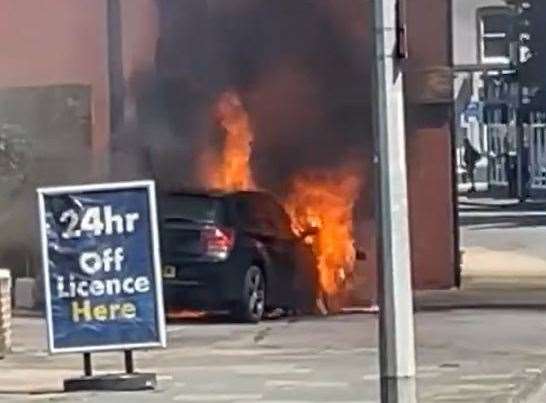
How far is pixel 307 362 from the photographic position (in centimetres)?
1603

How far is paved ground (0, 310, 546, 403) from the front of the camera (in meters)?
13.9

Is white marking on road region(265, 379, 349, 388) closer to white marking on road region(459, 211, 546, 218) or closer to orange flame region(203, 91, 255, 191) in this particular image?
orange flame region(203, 91, 255, 191)

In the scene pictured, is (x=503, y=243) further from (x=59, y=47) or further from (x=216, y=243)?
(x=216, y=243)

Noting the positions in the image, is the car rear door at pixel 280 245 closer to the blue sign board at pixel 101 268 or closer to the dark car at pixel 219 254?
the dark car at pixel 219 254

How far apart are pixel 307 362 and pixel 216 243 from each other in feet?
13.5

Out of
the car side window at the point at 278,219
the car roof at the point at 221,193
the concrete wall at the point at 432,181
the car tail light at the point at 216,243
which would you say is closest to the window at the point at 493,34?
the concrete wall at the point at 432,181

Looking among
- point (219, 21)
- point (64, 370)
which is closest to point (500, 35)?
point (219, 21)

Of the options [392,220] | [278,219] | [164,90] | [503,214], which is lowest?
[503,214]

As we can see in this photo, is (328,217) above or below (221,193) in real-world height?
below

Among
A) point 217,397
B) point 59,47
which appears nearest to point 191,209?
point 59,47

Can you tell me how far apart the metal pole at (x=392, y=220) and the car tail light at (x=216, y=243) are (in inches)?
341

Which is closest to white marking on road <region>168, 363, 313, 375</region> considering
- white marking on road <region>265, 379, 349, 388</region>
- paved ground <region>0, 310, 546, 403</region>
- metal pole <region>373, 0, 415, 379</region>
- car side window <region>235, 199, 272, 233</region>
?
paved ground <region>0, 310, 546, 403</region>

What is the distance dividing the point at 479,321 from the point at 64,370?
5.62 m

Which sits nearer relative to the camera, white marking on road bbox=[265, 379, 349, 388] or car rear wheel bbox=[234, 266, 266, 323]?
white marking on road bbox=[265, 379, 349, 388]
